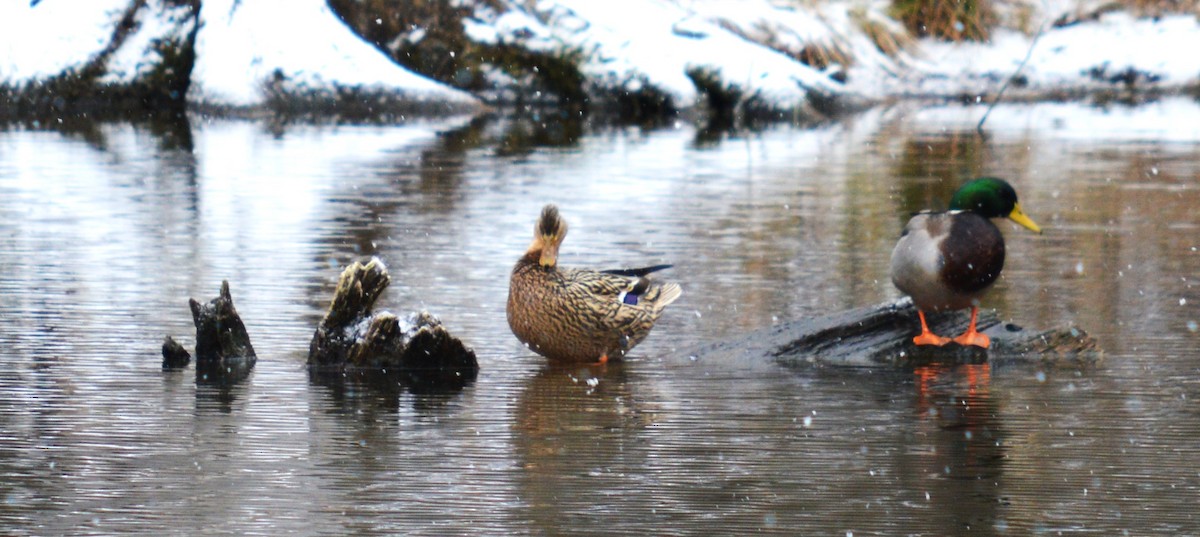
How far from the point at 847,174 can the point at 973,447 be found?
10025mm

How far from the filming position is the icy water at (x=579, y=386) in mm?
4457

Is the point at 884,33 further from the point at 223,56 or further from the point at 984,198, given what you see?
the point at 984,198

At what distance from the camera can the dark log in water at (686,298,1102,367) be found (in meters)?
6.68

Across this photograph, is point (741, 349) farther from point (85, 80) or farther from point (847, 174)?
point (85, 80)

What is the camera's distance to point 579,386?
620 centimetres

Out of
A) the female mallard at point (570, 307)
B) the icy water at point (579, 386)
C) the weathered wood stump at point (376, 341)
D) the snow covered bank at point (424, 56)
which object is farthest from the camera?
the snow covered bank at point (424, 56)

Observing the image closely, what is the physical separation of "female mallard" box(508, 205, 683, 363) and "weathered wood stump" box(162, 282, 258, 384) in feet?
3.12

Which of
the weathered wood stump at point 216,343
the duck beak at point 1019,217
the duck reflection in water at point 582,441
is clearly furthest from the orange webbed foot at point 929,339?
the weathered wood stump at point 216,343

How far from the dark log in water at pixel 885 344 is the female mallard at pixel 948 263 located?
0.18 ft

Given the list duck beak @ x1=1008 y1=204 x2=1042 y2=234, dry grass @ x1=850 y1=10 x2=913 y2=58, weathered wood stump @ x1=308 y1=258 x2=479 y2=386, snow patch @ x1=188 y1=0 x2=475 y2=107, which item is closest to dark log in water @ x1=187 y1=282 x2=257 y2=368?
weathered wood stump @ x1=308 y1=258 x2=479 y2=386

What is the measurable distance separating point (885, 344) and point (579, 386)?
1.26 meters

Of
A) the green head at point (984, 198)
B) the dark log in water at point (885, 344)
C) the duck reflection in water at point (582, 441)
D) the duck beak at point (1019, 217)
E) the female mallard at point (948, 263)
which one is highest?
the green head at point (984, 198)

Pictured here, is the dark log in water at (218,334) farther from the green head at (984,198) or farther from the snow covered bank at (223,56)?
the snow covered bank at (223,56)

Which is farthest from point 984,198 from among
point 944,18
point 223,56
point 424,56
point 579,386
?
point 944,18
